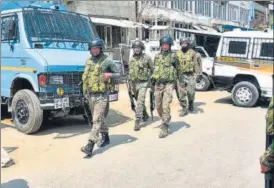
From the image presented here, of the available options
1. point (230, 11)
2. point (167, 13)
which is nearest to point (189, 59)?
point (167, 13)

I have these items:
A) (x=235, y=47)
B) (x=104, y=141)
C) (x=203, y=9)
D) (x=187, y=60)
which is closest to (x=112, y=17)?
(x=235, y=47)

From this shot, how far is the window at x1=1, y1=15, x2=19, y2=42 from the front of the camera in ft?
25.1

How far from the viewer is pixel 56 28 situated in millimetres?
8016

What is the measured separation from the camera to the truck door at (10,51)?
753 centimetres

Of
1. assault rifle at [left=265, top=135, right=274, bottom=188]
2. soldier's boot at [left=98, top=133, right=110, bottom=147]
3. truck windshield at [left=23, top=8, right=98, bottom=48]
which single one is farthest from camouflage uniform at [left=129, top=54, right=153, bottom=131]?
assault rifle at [left=265, top=135, right=274, bottom=188]

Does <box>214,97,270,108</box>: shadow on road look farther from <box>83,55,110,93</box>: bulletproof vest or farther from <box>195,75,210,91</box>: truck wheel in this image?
<box>83,55,110,93</box>: bulletproof vest

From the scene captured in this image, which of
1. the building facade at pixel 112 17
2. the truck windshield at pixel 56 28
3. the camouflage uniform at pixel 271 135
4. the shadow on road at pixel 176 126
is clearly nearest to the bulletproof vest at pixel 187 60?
the shadow on road at pixel 176 126

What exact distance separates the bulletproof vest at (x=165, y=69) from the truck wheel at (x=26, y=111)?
2114mm

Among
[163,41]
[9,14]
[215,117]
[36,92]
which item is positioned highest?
[9,14]

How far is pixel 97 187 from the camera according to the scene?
4.86 metres

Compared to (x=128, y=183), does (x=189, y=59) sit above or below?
above

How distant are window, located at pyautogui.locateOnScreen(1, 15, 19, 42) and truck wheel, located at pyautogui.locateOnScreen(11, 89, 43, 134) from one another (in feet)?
3.40

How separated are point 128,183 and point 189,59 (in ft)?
17.8

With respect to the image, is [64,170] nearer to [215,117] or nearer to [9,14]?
[9,14]
